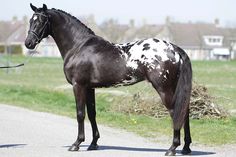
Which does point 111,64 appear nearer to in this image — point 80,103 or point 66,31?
point 80,103

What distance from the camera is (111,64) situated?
445 inches

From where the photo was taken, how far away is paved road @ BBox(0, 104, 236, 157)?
1123 cm

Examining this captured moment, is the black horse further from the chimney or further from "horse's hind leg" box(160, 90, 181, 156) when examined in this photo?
the chimney

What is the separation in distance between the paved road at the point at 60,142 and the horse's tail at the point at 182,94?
31.6 inches

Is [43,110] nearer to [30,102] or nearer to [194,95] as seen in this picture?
[30,102]

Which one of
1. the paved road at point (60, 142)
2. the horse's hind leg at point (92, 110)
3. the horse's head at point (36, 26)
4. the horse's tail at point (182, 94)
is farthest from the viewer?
the horse's hind leg at point (92, 110)

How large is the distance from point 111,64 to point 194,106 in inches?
273

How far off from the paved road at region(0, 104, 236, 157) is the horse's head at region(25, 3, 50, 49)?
1998 millimetres

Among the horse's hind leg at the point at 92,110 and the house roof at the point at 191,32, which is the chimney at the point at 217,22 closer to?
the house roof at the point at 191,32

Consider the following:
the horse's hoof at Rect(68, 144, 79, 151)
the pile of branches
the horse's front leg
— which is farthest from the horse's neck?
the pile of branches

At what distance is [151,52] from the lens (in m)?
11.0

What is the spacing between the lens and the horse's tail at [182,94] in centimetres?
1080

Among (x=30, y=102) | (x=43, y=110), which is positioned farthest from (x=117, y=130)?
(x=30, y=102)

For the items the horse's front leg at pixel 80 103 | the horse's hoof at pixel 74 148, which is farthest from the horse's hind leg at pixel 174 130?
the horse's hoof at pixel 74 148
